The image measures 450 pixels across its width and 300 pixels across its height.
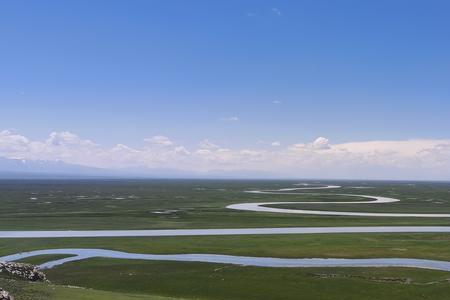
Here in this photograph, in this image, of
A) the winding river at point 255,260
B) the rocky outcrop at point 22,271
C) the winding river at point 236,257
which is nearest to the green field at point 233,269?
the rocky outcrop at point 22,271

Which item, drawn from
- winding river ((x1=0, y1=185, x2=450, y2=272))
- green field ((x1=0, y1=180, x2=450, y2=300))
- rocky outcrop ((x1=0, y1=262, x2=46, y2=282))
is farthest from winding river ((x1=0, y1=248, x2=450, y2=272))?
rocky outcrop ((x1=0, y1=262, x2=46, y2=282))

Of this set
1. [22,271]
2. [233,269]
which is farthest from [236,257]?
[22,271]

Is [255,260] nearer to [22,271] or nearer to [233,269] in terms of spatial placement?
[233,269]

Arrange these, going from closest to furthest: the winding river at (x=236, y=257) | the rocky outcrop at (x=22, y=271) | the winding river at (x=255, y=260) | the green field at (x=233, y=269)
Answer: the rocky outcrop at (x=22, y=271) → the green field at (x=233, y=269) → the winding river at (x=255, y=260) → the winding river at (x=236, y=257)

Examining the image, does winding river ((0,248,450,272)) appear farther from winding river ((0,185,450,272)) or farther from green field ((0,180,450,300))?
green field ((0,180,450,300))

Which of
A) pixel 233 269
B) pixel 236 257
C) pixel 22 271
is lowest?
pixel 236 257

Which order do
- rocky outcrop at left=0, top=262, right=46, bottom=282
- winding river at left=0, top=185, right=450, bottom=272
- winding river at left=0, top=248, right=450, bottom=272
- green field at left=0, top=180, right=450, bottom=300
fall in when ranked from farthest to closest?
winding river at left=0, top=185, right=450, bottom=272 → winding river at left=0, top=248, right=450, bottom=272 → green field at left=0, top=180, right=450, bottom=300 → rocky outcrop at left=0, top=262, right=46, bottom=282

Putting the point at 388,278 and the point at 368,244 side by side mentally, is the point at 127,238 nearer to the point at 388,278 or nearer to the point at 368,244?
the point at 368,244

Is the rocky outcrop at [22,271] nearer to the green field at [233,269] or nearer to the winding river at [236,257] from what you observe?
the green field at [233,269]

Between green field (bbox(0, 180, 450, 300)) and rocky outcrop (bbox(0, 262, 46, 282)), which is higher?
rocky outcrop (bbox(0, 262, 46, 282))
